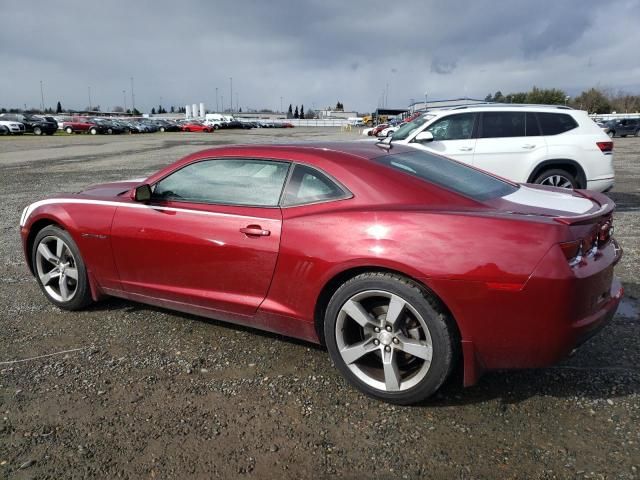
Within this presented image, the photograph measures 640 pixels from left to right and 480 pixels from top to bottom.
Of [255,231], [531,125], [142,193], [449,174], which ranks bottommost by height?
[255,231]

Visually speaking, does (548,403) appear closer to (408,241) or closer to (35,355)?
(408,241)

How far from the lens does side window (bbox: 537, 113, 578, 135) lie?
25.6 feet

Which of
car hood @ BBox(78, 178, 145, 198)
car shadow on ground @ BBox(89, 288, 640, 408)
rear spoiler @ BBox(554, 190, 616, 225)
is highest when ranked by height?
rear spoiler @ BBox(554, 190, 616, 225)

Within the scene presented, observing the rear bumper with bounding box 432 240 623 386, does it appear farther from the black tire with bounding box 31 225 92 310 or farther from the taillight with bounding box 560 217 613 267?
the black tire with bounding box 31 225 92 310

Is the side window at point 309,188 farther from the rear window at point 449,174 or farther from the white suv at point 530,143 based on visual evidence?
the white suv at point 530,143

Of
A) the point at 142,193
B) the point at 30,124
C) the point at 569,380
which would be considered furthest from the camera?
the point at 30,124

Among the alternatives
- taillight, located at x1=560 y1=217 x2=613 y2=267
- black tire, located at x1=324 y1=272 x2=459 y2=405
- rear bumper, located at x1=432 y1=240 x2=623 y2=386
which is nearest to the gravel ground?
black tire, located at x1=324 y1=272 x2=459 y2=405

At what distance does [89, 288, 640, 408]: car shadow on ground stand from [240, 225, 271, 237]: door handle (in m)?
0.97

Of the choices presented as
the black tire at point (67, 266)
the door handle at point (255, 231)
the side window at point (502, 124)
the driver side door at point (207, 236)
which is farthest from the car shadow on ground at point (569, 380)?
the side window at point (502, 124)

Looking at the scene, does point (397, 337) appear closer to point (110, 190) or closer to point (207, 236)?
point (207, 236)

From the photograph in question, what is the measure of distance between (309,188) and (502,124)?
225 inches

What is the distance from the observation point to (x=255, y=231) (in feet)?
10.6

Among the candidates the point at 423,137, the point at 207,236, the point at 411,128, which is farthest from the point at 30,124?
the point at 207,236

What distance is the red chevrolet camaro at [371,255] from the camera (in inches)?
101
